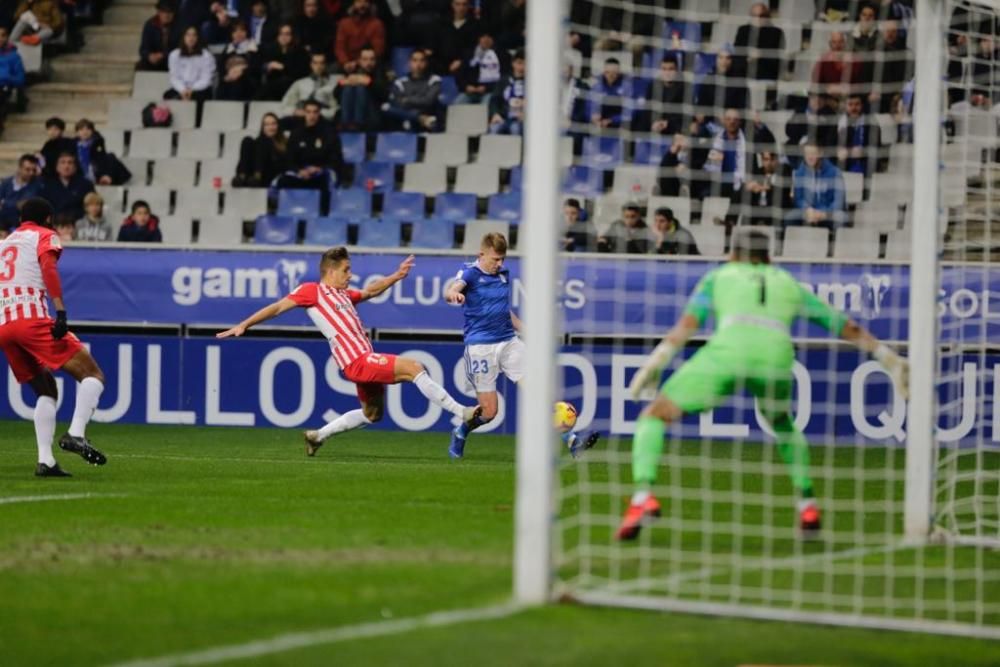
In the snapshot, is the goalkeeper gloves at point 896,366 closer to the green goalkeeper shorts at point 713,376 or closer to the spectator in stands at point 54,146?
the green goalkeeper shorts at point 713,376

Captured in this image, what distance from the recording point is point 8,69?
24.8 meters

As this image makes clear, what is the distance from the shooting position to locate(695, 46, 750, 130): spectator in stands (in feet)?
61.2

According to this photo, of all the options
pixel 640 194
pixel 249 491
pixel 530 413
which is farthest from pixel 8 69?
pixel 530 413

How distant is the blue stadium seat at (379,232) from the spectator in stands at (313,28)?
11.3 ft

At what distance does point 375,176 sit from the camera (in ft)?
73.5

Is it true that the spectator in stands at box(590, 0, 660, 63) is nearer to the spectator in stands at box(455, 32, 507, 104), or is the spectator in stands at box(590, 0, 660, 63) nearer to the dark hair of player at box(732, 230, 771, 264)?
the spectator in stands at box(455, 32, 507, 104)

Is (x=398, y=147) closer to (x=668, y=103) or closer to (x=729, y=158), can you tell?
(x=668, y=103)

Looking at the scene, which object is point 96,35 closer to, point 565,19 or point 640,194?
point 640,194

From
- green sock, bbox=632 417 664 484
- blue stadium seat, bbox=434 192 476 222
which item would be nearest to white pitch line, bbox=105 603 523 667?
Answer: green sock, bbox=632 417 664 484

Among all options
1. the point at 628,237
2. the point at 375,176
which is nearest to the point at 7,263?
the point at 628,237

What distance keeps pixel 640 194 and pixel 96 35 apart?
11.5 m

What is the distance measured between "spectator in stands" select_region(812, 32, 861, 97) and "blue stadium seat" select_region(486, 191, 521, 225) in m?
4.14

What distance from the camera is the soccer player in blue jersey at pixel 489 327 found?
1605 cm

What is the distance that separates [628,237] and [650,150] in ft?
3.16
